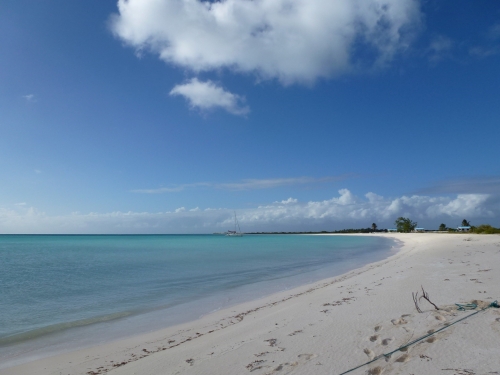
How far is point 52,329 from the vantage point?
9477 millimetres

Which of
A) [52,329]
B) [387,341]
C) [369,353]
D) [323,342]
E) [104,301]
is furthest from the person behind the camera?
[104,301]

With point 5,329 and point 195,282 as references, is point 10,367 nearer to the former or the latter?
point 5,329

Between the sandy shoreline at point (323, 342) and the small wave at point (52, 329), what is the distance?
220 centimetres

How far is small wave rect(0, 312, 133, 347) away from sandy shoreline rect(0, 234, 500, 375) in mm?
2196

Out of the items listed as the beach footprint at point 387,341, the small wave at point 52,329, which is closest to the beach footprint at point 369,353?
the beach footprint at point 387,341

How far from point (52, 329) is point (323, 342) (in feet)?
27.1

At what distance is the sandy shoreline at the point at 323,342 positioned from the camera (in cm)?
482

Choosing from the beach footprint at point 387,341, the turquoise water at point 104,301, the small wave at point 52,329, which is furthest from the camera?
the turquoise water at point 104,301

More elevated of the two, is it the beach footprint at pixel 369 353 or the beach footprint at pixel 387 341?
the beach footprint at pixel 387 341

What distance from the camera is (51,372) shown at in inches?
255

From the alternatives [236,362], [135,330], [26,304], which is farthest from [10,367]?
[26,304]

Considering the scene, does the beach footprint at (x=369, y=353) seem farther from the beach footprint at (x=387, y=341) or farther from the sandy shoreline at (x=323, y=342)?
the beach footprint at (x=387, y=341)

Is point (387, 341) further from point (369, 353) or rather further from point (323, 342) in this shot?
point (323, 342)

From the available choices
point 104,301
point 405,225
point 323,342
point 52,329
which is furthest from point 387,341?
point 405,225
